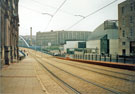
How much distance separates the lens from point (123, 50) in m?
20.7

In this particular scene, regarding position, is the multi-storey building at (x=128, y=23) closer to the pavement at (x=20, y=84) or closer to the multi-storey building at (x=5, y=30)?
the pavement at (x=20, y=84)

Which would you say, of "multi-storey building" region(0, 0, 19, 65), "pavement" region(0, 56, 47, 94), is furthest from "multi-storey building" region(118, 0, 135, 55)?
"multi-storey building" region(0, 0, 19, 65)

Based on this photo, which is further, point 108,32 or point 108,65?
point 108,32

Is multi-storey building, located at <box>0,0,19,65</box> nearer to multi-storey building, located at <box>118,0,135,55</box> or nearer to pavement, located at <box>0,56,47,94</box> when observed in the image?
pavement, located at <box>0,56,47,94</box>

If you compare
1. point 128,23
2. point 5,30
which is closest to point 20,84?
point 5,30

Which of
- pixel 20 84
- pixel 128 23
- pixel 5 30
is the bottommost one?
pixel 20 84

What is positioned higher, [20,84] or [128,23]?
[128,23]

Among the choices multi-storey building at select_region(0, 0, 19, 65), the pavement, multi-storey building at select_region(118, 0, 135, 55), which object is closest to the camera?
the pavement

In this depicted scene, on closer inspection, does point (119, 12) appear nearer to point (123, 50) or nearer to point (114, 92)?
point (123, 50)

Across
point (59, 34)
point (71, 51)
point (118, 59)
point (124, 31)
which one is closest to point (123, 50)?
point (118, 59)

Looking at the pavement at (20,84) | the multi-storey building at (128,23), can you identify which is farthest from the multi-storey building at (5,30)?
the multi-storey building at (128,23)

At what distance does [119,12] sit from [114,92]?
12943 millimetres

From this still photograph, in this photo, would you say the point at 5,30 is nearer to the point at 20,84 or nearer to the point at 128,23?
the point at 20,84

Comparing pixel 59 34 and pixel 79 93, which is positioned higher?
pixel 59 34
